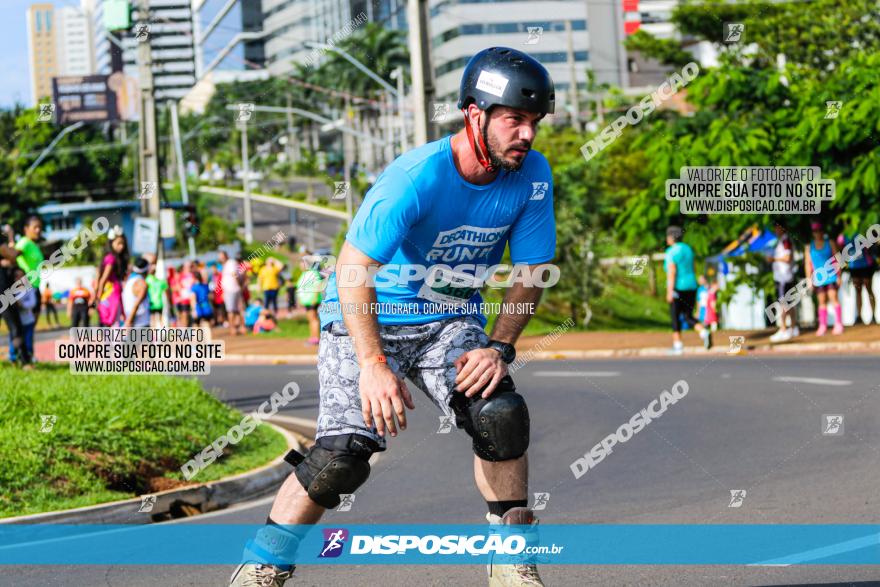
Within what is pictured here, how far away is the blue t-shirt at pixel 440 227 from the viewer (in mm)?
3867

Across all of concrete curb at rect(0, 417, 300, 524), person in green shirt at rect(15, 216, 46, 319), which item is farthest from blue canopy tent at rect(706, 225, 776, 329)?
concrete curb at rect(0, 417, 300, 524)

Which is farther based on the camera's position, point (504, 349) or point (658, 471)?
point (658, 471)

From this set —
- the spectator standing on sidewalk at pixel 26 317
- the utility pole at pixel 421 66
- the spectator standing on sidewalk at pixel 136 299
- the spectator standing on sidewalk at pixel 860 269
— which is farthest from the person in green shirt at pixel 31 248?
the spectator standing on sidewalk at pixel 860 269

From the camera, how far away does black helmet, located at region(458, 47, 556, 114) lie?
3.81 meters

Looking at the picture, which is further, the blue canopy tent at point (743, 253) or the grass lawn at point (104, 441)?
the blue canopy tent at point (743, 253)

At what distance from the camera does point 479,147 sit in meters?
3.91

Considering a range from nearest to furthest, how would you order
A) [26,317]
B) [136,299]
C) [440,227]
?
[440,227]
[136,299]
[26,317]

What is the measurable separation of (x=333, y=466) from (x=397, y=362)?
1.39 feet

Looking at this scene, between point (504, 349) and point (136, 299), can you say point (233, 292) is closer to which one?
point (136, 299)

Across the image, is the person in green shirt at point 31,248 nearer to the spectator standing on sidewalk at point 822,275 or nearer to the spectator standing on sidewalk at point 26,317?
the spectator standing on sidewalk at point 26,317

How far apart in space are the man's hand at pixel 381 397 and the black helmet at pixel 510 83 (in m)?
0.83

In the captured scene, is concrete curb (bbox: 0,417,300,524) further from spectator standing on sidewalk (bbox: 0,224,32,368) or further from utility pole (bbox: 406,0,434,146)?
utility pole (bbox: 406,0,434,146)

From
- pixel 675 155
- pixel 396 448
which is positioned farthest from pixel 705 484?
pixel 675 155

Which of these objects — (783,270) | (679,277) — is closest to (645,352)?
(679,277)
